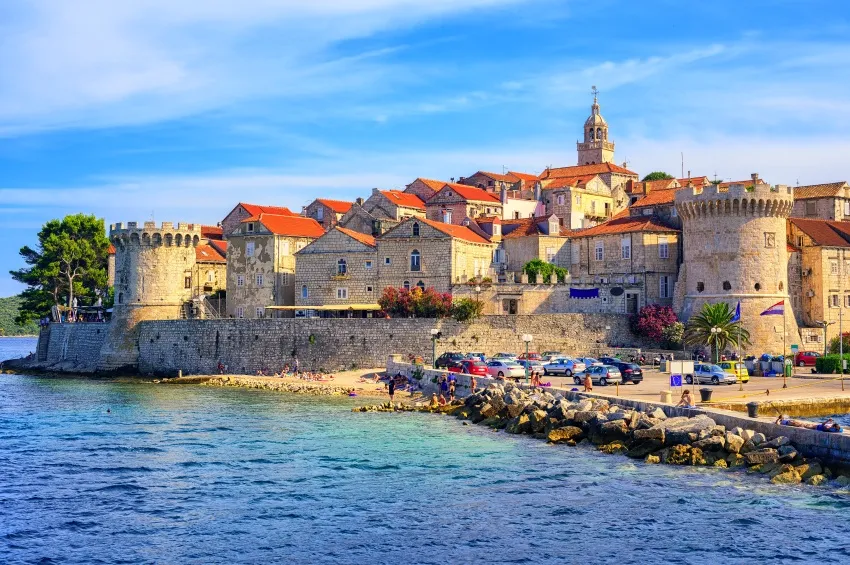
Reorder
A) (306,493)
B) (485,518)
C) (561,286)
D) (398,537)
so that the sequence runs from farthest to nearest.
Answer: (561,286) < (306,493) < (485,518) < (398,537)

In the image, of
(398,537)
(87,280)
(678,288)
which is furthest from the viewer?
(87,280)

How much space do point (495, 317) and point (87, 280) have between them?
125 ft

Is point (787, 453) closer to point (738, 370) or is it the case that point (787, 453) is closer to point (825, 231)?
point (738, 370)

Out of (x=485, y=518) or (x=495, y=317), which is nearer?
(x=485, y=518)

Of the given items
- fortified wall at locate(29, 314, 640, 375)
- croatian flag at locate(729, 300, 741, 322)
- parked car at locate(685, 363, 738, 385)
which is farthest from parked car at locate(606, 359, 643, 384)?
fortified wall at locate(29, 314, 640, 375)

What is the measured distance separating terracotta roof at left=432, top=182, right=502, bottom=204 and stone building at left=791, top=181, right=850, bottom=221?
22359mm

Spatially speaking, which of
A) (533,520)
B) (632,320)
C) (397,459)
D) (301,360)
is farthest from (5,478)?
(632,320)

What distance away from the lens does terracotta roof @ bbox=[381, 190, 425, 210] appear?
76787 millimetres

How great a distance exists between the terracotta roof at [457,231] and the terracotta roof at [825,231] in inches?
789

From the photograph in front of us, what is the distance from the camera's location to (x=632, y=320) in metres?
59.6

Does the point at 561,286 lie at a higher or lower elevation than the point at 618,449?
higher

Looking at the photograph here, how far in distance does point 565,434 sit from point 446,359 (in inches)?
805

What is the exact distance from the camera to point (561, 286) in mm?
63312

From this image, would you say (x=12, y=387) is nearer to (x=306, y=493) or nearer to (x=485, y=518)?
(x=306, y=493)
